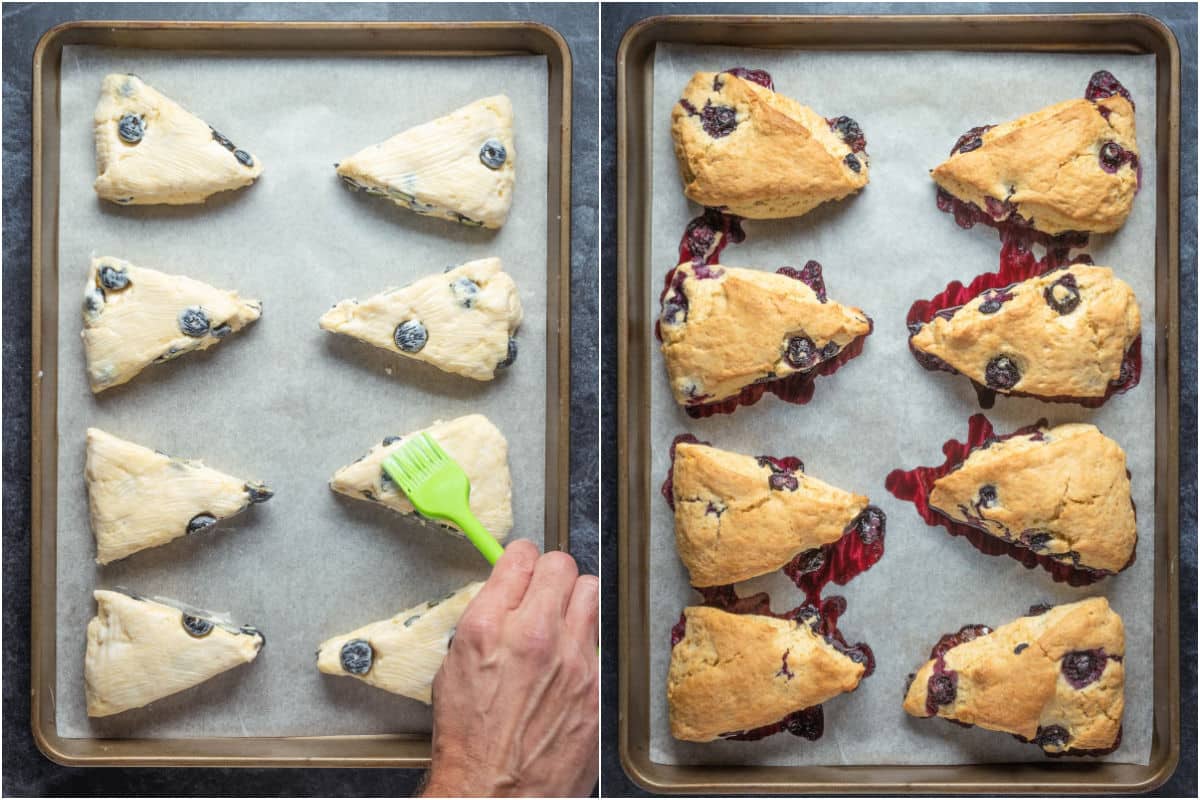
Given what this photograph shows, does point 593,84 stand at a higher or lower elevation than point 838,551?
higher

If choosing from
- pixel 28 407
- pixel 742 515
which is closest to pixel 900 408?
pixel 742 515

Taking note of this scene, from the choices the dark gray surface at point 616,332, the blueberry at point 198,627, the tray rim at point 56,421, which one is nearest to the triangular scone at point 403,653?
the tray rim at point 56,421

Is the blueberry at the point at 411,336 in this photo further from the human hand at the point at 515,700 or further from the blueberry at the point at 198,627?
the blueberry at the point at 198,627

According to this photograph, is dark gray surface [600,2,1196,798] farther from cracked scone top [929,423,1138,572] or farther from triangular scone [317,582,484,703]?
triangular scone [317,582,484,703]

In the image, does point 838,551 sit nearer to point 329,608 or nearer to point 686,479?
point 686,479

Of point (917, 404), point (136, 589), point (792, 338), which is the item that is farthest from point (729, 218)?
point (136, 589)

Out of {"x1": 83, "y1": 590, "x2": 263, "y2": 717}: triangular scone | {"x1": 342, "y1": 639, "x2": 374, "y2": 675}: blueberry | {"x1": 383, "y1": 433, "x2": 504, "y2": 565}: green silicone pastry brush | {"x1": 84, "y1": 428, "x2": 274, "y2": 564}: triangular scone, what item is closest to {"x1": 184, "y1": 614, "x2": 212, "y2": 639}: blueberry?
{"x1": 83, "y1": 590, "x2": 263, "y2": 717}: triangular scone
